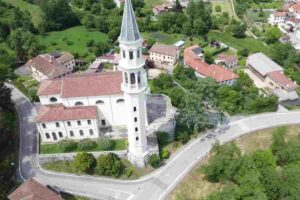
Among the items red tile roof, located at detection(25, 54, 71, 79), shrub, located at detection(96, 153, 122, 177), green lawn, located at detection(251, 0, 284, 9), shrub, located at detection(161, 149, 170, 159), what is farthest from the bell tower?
green lawn, located at detection(251, 0, 284, 9)

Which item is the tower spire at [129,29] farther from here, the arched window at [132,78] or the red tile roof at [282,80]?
the red tile roof at [282,80]

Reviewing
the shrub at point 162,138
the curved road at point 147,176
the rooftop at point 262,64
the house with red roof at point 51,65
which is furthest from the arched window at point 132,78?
the rooftop at point 262,64

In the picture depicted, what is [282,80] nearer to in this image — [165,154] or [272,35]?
[272,35]

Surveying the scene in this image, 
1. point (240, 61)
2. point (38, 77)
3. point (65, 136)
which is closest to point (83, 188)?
point (65, 136)

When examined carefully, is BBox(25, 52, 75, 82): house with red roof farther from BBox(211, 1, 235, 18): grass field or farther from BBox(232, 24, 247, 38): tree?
BBox(211, 1, 235, 18): grass field

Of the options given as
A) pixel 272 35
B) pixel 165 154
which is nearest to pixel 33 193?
pixel 165 154

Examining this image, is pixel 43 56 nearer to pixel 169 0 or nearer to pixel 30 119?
pixel 30 119
